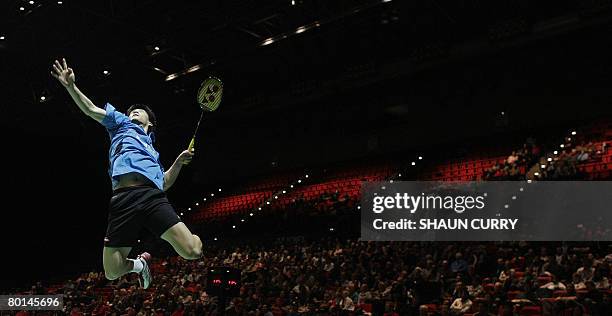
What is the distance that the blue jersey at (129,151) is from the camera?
226 inches

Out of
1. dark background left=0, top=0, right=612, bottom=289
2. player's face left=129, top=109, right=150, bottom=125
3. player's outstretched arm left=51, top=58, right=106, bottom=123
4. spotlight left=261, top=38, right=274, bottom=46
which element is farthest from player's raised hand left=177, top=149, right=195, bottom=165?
spotlight left=261, top=38, right=274, bottom=46

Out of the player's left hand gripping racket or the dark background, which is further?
the dark background

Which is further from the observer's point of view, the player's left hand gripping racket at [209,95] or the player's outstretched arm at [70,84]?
the player's left hand gripping racket at [209,95]

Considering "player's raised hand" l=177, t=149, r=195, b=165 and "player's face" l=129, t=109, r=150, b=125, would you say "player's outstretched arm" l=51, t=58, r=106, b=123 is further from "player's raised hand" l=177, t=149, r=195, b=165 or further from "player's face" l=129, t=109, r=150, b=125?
"player's raised hand" l=177, t=149, r=195, b=165

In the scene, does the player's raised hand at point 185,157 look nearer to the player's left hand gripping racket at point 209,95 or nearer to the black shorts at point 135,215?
the black shorts at point 135,215

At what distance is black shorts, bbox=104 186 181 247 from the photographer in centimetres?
562

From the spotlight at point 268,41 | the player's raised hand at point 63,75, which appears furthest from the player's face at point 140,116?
the spotlight at point 268,41

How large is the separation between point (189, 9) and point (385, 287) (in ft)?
35.5

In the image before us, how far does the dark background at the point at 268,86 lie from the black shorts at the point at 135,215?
16.0 metres

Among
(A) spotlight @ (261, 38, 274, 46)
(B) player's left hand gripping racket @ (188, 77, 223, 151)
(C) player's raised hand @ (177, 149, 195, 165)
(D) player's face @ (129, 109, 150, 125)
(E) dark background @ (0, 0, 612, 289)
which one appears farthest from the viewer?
(A) spotlight @ (261, 38, 274, 46)

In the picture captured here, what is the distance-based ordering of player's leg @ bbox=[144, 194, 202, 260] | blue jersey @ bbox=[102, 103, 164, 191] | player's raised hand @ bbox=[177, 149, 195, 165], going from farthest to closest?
player's raised hand @ bbox=[177, 149, 195, 165]
blue jersey @ bbox=[102, 103, 164, 191]
player's leg @ bbox=[144, 194, 202, 260]

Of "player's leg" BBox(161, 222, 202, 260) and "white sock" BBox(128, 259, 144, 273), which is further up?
"player's leg" BBox(161, 222, 202, 260)

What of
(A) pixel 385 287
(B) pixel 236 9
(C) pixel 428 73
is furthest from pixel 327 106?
(A) pixel 385 287

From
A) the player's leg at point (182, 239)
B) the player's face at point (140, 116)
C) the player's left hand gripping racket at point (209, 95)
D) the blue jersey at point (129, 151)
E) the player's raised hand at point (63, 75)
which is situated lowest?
the player's leg at point (182, 239)
